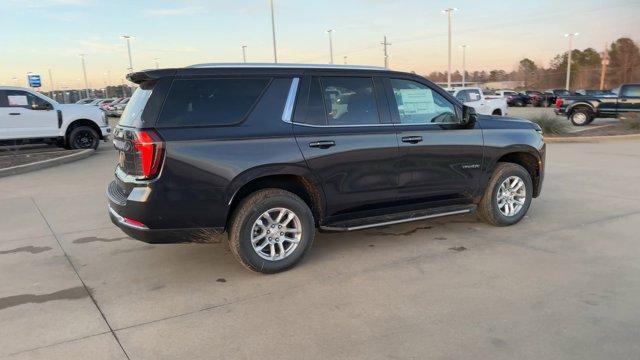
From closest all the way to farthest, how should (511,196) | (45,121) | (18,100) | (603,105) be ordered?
(511,196) → (18,100) → (45,121) → (603,105)

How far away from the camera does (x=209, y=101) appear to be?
4309 mm

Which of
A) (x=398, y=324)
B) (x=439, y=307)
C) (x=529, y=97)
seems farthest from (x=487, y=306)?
(x=529, y=97)

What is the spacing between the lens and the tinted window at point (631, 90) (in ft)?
65.6

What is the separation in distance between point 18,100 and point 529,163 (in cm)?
1290

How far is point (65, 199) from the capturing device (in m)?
7.99

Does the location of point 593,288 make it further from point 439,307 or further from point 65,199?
point 65,199

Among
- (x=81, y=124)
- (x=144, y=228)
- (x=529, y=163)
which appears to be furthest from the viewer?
(x=81, y=124)

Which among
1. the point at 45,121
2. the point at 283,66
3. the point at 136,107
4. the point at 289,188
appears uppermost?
the point at 283,66

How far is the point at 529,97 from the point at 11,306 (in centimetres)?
4835

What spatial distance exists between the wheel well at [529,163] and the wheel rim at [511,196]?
11.3 inches

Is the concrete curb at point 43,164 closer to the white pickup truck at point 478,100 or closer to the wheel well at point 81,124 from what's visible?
the wheel well at point 81,124

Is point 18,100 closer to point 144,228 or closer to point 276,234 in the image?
point 144,228

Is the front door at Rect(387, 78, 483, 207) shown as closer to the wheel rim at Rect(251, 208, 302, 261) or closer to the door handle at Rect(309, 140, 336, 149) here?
the door handle at Rect(309, 140, 336, 149)

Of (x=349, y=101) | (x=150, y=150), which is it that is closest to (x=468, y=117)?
(x=349, y=101)
